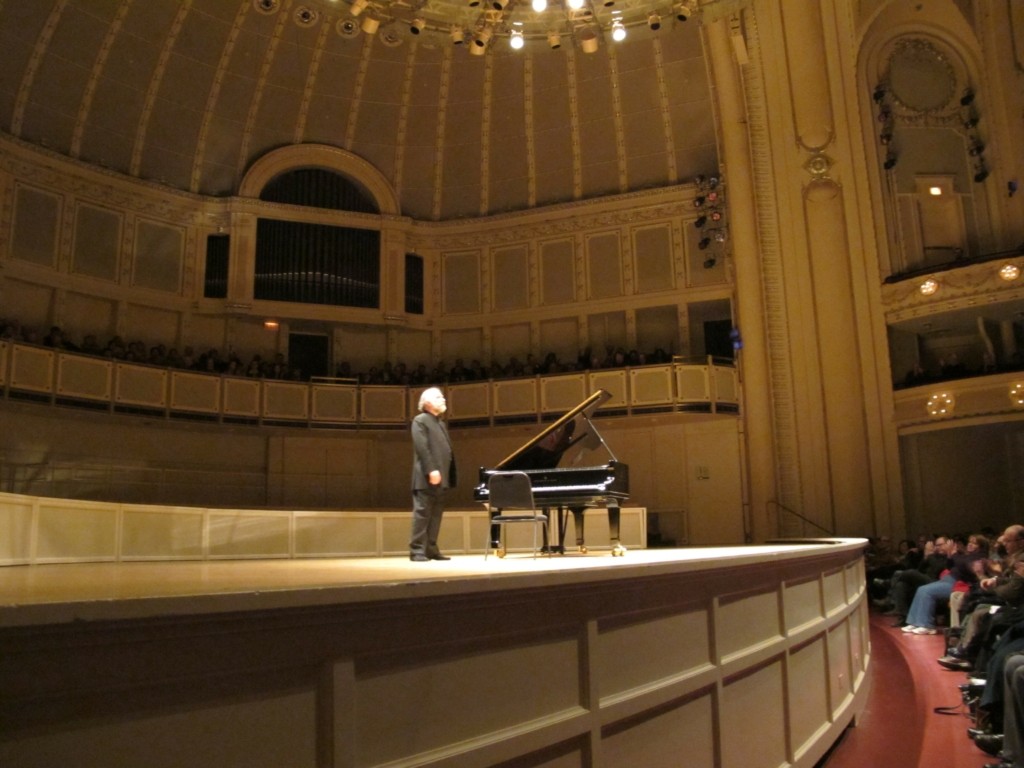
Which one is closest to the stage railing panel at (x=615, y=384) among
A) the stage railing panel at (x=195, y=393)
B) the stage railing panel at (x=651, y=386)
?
the stage railing panel at (x=651, y=386)

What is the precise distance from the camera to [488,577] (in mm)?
2043

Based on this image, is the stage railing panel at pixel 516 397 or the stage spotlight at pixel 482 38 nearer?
the stage spotlight at pixel 482 38

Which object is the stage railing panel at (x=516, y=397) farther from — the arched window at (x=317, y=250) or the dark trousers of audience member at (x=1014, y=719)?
the dark trousers of audience member at (x=1014, y=719)

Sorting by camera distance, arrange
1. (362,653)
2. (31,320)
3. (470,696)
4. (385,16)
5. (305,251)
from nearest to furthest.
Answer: (362,653), (470,696), (385,16), (31,320), (305,251)

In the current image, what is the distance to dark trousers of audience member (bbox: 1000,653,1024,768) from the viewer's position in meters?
4.58

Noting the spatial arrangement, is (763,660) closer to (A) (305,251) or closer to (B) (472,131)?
(A) (305,251)

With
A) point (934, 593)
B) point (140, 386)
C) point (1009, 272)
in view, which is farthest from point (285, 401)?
point (1009, 272)

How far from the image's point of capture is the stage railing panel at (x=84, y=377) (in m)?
15.2

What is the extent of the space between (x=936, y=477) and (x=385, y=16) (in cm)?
1360

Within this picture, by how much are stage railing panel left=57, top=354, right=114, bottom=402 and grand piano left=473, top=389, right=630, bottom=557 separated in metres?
9.44

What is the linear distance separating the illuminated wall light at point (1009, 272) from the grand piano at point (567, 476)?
10446mm

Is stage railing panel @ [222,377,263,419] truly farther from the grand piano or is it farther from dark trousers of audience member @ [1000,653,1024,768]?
dark trousers of audience member @ [1000,653,1024,768]

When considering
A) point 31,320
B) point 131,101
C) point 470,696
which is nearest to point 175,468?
point 31,320

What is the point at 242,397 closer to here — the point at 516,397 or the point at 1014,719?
the point at 516,397
